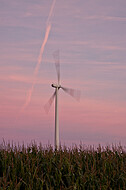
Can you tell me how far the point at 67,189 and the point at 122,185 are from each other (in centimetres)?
289

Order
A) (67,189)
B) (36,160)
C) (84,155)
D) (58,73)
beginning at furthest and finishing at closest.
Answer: (58,73), (84,155), (36,160), (67,189)

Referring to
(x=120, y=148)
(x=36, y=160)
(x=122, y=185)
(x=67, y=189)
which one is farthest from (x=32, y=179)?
(x=120, y=148)

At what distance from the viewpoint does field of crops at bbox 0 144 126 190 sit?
13523 millimetres

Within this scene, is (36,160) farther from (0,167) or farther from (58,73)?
(58,73)

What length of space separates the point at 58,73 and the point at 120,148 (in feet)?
41.9

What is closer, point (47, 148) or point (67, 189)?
point (67, 189)

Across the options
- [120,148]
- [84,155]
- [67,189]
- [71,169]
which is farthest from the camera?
[120,148]

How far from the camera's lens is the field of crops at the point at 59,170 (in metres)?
13.5

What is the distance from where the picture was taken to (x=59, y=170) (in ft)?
47.8

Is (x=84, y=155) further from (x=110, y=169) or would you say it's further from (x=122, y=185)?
(x=122, y=185)

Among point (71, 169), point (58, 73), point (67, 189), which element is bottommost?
point (67, 189)

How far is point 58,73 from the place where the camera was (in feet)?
99.6

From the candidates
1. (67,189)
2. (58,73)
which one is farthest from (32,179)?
(58,73)

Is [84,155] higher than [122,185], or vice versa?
[84,155]
